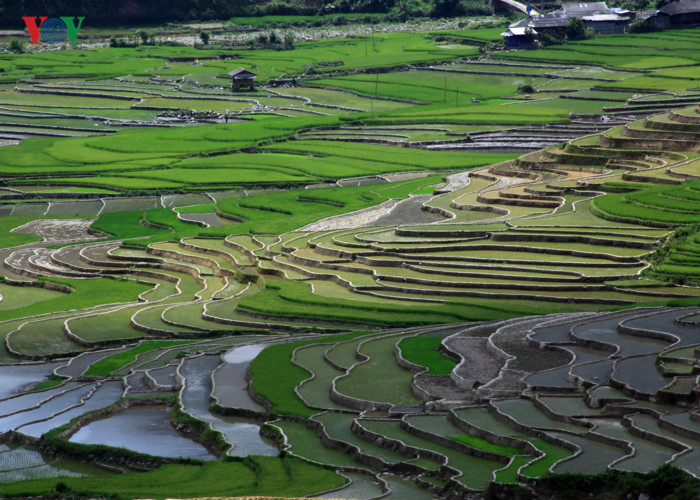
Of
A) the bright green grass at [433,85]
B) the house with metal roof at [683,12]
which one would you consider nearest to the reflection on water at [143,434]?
the bright green grass at [433,85]

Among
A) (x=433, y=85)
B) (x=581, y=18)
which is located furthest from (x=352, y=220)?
(x=581, y=18)

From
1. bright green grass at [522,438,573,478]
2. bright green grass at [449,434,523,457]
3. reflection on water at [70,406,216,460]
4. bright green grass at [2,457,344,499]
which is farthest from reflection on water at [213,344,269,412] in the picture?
bright green grass at [522,438,573,478]

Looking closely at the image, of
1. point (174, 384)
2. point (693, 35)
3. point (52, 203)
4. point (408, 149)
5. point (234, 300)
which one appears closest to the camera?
point (174, 384)

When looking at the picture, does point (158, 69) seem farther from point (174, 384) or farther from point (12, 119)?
point (174, 384)

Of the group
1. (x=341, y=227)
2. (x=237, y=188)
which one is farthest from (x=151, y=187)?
(x=341, y=227)

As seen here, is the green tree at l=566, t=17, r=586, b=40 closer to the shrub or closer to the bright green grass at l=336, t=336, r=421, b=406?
the shrub

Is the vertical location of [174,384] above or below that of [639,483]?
below

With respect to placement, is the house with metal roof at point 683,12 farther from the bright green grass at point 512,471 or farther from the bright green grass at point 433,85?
the bright green grass at point 512,471
